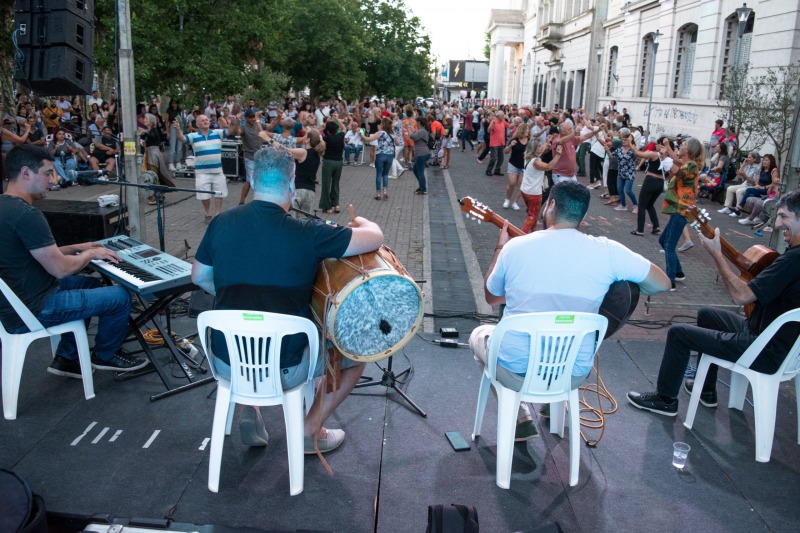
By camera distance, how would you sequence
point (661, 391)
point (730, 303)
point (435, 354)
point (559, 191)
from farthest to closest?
1. point (730, 303)
2. point (435, 354)
3. point (661, 391)
4. point (559, 191)

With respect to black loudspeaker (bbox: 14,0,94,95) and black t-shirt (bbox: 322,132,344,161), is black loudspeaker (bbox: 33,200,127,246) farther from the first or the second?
black t-shirt (bbox: 322,132,344,161)

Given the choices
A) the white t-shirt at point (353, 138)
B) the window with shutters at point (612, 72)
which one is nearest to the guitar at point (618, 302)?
the white t-shirt at point (353, 138)

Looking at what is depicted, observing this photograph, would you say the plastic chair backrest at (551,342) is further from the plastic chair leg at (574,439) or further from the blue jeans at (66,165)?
the blue jeans at (66,165)

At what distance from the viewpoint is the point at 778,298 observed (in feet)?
12.9

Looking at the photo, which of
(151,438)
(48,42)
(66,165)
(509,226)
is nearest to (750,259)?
(509,226)

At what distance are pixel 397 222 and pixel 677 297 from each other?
5258mm

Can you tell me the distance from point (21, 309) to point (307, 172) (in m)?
6.40

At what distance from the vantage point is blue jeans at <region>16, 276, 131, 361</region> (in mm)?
4195

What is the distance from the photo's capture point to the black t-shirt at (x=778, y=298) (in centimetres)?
378

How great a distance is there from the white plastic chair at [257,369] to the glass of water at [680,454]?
214 centimetres

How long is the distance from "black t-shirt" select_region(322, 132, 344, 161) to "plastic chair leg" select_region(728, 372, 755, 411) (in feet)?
27.8

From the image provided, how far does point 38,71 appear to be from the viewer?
628 centimetres

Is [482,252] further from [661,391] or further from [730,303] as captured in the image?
[661,391]

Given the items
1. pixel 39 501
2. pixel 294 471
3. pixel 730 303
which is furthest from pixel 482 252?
pixel 39 501
